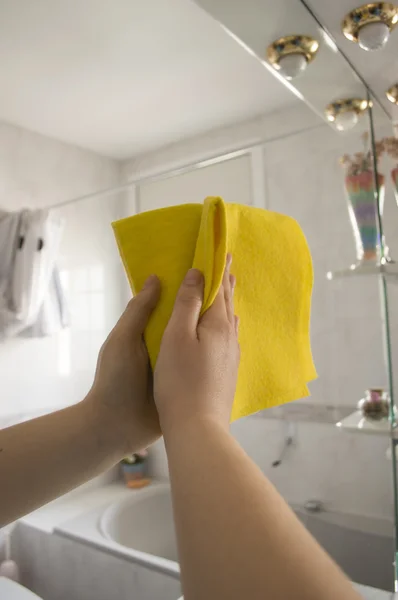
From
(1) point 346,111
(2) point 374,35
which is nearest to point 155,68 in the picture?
(1) point 346,111

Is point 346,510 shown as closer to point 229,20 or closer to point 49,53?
point 229,20

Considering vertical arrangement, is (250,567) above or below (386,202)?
below

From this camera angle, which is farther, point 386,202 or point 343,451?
point 343,451

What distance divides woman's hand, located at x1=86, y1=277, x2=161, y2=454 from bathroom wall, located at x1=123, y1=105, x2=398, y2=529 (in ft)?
4.22

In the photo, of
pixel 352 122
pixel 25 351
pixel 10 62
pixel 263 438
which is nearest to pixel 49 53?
pixel 10 62

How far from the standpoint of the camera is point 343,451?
5.74ft

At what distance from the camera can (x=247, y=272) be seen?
0.58m

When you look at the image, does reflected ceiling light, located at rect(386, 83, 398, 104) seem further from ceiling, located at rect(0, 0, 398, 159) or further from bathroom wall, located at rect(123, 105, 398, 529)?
bathroom wall, located at rect(123, 105, 398, 529)

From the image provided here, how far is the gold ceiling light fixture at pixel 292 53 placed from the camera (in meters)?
0.94

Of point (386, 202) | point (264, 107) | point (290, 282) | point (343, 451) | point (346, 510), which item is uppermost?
point (264, 107)

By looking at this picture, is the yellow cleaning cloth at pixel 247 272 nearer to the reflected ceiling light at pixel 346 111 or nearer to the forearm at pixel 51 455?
the forearm at pixel 51 455

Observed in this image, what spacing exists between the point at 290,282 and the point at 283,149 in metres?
1.44

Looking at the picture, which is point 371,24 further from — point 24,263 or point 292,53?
point 24,263

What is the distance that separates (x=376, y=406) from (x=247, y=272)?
0.68 meters
